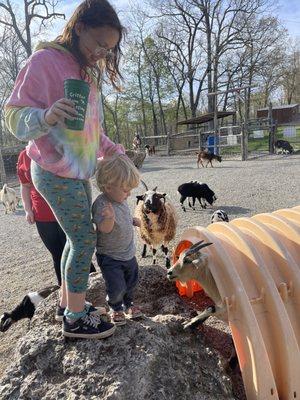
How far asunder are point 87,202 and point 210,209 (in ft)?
22.4

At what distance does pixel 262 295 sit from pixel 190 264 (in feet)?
1.77

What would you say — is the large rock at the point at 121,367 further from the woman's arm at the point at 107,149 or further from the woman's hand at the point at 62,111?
the woman's hand at the point at 62,111

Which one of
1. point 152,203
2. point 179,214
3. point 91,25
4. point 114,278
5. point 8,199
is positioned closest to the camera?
point 91,25

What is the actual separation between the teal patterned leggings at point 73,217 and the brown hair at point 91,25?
2.01 feet

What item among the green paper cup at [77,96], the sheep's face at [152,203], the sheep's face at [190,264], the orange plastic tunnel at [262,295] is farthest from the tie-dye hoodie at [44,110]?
the sheep's face at [152,203]

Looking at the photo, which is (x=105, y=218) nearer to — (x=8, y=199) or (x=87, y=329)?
(x=87, y=329)

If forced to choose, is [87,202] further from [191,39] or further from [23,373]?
[191,39]

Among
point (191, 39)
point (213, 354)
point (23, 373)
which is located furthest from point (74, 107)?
point (191, 39)

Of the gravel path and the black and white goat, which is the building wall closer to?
the gravel path

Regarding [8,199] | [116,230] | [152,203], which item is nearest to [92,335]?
[116,230]

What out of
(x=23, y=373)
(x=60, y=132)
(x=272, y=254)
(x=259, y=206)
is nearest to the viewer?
(x=60, y=132)

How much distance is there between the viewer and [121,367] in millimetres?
2109

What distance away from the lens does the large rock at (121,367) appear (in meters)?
2.03

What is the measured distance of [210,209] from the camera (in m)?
8.88
